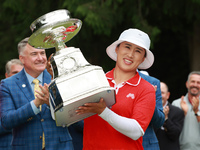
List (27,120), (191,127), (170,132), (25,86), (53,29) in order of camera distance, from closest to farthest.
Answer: (53,29), (27,120), (25,86), (170,132), (191,127)

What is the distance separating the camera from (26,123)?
3633 mm

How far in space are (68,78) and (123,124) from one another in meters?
0.50

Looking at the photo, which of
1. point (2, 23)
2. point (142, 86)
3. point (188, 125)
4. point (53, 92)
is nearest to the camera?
point (53, 92)

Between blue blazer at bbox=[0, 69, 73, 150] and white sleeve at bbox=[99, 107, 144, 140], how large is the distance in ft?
3.03

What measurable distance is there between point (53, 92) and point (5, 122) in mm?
961

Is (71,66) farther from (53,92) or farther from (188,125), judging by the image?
(188,125)

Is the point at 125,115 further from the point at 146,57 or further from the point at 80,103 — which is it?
the point at 146,57

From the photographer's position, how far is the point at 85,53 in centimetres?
976

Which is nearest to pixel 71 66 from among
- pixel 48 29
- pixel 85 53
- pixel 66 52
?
pixel 66 52

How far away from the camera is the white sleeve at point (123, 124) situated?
8.98 ft

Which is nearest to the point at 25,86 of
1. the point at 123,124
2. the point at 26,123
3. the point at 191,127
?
the point at 26,123

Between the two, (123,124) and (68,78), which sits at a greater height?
(68,78)

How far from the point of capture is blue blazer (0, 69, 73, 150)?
350 cm

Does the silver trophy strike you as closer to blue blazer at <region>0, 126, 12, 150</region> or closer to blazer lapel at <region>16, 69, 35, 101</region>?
blazer lapel at <region>16, 69, 35, 101</region>
